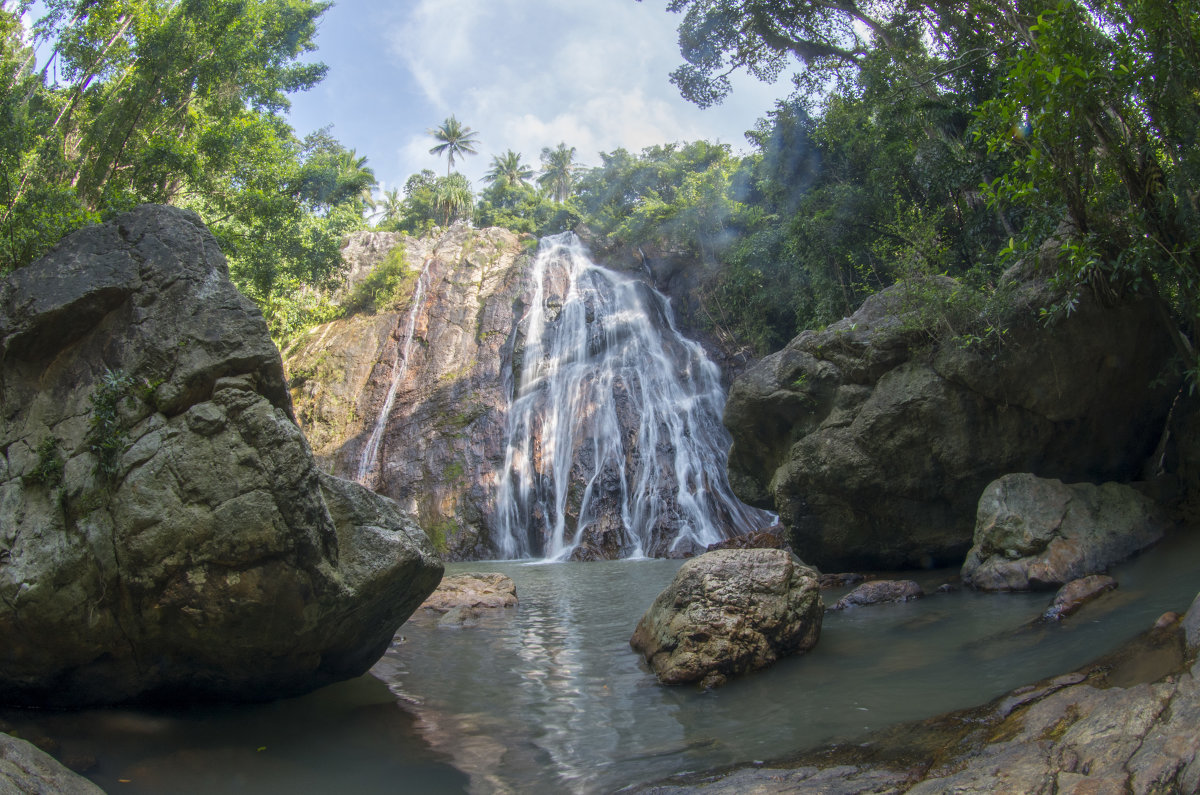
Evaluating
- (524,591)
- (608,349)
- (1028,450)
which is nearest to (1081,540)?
(1028,450)

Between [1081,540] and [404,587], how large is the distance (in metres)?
7.43

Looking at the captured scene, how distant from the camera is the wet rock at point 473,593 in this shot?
9.88m

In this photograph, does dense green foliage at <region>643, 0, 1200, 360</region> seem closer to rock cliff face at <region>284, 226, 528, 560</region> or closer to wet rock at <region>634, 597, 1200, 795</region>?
wet rock at <region>634, 597, 1200, 795</region>

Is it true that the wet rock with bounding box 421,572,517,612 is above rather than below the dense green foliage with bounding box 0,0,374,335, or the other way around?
below

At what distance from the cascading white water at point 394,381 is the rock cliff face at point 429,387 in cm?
4

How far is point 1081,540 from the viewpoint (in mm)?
7613

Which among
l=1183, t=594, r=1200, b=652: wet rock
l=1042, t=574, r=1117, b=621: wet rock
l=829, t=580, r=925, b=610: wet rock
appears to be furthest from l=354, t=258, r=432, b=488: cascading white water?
l=1183, t=594, r=1200, b=652: wet rock

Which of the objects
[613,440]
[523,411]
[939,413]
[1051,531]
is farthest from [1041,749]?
A: [523,411]

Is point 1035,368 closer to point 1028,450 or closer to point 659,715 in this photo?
point 1028,450

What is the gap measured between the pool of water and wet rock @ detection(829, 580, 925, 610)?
2.37ft

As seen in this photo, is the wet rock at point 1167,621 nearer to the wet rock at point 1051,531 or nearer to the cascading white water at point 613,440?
the wet rock at point 1051,531

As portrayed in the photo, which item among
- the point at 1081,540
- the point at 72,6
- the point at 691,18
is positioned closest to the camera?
the point at 1081,540

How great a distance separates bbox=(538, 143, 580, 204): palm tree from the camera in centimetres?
5497

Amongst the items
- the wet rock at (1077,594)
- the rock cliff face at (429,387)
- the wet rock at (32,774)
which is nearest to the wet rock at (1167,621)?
the wet rock at (1077,594)
